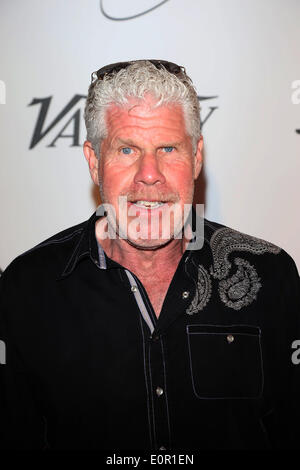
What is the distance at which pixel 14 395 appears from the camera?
186 cm

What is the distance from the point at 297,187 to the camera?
2.74 metres

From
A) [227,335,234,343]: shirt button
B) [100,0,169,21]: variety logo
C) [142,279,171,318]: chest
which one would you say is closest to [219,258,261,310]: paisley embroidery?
[227,335,234,343]: shirt button

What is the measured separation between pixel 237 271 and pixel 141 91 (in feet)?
2.57

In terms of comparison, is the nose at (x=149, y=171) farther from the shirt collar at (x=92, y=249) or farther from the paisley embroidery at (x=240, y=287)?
the paisley embroidery at (x=240, y=287)

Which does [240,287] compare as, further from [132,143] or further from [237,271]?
[132,143]

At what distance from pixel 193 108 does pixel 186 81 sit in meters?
0.10

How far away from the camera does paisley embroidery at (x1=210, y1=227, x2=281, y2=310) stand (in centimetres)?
192

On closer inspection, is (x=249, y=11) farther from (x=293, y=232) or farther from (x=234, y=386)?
(x=234, y=386)

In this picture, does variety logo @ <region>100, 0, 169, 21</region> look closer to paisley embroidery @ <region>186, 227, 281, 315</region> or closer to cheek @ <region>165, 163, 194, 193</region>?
cheek @ <region>165, 163, 194, 193</region>

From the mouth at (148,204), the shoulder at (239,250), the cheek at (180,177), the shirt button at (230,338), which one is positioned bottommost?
the shirt button at (230,338)

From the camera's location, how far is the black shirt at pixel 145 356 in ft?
5.82

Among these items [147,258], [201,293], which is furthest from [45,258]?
[201,293]

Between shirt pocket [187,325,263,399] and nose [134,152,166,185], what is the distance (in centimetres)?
56

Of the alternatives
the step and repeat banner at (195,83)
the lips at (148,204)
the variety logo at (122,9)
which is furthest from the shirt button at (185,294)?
the variety logo at (122,9)
